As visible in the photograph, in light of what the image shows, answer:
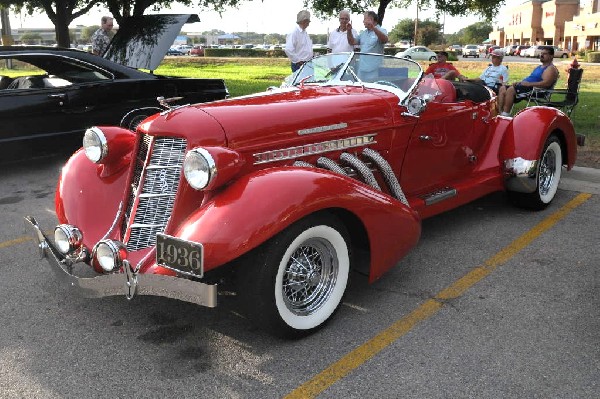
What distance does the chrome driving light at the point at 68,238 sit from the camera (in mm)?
3344

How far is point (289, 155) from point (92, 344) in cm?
158

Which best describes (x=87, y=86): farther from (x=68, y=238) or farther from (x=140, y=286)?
(x=140, y=286)

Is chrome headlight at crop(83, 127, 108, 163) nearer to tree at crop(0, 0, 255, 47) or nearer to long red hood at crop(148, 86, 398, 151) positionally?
long red hood at crop(148, 86, 398, 151)

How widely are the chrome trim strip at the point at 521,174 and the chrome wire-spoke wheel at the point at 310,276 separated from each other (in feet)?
8.63

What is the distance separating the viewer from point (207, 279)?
3.00 m

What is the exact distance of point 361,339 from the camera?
3.15 metres

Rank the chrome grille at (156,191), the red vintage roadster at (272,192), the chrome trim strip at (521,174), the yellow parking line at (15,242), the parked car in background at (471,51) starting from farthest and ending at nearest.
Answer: the parked car in background at (471,51) → the chrome trim strip at (521,174) → the yellow parking line at (15,242) → the chrome grille at (156,191) → the red vintage roadster at (272,192)

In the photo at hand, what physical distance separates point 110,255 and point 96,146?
102 cm

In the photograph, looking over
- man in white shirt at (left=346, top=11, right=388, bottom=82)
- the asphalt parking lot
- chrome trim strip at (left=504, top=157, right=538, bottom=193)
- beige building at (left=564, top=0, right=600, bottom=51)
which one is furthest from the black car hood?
beige building at (left=564, top=0, right=600, bottom=51)

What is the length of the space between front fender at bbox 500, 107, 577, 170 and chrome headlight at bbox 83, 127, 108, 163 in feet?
11.4

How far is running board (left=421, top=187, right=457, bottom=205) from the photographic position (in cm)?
440

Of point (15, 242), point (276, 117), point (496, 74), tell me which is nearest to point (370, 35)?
point (496, 74)

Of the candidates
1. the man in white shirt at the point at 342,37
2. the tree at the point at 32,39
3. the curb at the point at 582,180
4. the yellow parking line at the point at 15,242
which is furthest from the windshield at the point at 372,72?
the tree at the point at 32,39

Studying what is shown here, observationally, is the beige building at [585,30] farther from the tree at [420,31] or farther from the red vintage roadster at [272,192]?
the red vintage roadster at [272,192]
